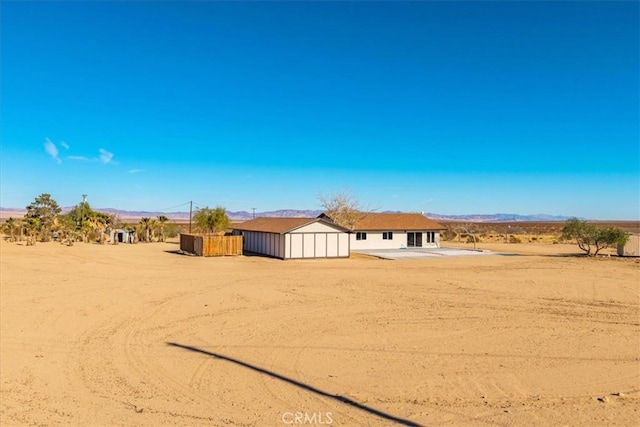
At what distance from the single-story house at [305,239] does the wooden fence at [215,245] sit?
7.47 ft

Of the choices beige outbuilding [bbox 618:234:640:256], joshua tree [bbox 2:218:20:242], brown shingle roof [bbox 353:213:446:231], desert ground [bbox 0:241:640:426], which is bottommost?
desert ground [bbox 0:241:640:426]

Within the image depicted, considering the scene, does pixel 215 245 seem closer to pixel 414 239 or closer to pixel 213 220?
pixel 213 220

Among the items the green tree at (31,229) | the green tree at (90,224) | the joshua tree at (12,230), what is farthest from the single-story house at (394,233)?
the joshua tree at (12,230)

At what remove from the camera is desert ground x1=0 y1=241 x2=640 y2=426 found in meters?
8.40

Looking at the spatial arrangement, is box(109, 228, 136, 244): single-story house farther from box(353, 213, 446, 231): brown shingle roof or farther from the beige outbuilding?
the beige outbuilding

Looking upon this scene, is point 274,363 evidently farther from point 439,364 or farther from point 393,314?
point 393,314

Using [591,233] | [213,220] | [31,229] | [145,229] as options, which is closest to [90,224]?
[145,229]

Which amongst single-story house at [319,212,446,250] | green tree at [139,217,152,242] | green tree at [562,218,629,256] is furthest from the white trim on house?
green tree at [139,217,152,242]

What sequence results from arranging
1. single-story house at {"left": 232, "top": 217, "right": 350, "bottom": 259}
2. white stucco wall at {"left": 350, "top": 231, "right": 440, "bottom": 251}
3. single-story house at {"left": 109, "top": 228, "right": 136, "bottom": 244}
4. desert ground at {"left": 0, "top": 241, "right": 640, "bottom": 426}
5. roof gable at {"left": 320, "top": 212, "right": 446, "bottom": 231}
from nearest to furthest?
desert ground at {"left": 0, "top": 241, "right": 640, "bottom": 426}
single-story house at {"left": 232, "top": 217, "right": 350, "bottom": 259}
white stucco wall at {"left": 350, "top": 231, "right": 440, "bottom": 251}
roof gable at {"left": 320, "top": 212, "right": 446, "bottom": 231}
single-story house at {"left": 109, "top": 228, "right": 136, "bottom": 244}

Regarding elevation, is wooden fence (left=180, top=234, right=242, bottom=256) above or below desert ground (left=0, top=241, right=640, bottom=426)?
above

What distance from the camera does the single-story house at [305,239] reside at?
36.0 metres

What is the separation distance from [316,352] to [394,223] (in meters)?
37.0

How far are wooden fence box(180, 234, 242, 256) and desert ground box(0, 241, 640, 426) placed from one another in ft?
45.0

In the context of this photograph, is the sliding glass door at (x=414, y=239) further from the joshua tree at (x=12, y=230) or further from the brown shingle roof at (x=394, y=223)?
the joshua tree at (x=12, y=230)
